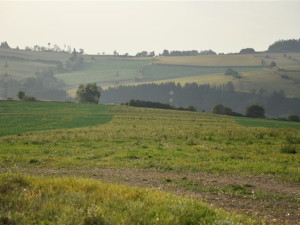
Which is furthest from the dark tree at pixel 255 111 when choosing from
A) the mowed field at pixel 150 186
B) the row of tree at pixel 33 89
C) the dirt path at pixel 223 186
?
the row of tree at pixel 33 89

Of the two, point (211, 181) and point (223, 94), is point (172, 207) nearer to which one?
point (211, 181)

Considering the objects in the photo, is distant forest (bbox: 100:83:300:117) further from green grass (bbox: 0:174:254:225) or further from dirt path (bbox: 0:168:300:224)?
green grass (bbox: 0:174:254:225)

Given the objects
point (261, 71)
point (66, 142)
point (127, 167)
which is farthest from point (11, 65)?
point (127, 167)

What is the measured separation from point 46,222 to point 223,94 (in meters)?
140

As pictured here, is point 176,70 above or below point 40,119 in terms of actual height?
above

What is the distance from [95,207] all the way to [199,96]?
467 ft

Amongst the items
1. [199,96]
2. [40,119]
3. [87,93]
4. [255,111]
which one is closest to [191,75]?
[199,96]

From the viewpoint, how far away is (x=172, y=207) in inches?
324

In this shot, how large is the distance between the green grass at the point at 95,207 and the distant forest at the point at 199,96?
432 feet

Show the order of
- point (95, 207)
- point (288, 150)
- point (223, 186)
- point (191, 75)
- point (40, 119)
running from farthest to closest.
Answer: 1. point (191, 75)
2. point (40, 119)
3. point (288, 150)
4. point (223, 186)
5. point (95, 207)

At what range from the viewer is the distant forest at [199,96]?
437ft

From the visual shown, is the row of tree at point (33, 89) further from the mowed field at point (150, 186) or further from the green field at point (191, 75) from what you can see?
the mowed field at point (150, 186)

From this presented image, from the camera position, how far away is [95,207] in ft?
27.1

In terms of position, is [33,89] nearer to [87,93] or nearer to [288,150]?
[87,93]
